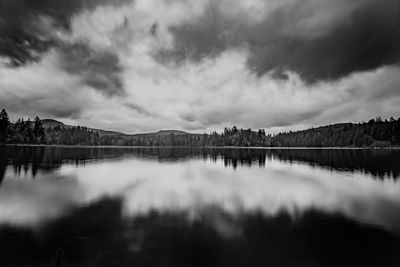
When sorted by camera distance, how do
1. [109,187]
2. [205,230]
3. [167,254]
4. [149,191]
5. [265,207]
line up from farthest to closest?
[109,187] < [149,191] < [265,207] < [205,230] < [167,254]

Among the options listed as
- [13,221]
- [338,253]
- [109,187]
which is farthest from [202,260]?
[109,187]

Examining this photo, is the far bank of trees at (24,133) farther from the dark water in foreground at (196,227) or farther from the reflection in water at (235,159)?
the dark water in foreground at (196,227)

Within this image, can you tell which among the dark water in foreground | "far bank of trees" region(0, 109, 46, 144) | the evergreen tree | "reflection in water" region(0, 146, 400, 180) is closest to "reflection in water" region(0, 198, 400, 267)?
the dark water in foreground

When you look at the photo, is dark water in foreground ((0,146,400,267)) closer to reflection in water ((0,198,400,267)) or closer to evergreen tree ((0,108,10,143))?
reflection in water ((0,198,400,267))

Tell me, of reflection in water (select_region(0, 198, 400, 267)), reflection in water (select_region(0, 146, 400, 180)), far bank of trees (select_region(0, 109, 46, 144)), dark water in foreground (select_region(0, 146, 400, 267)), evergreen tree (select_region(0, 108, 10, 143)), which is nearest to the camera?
reflection in water (select_region(0, 198, 400, 267))

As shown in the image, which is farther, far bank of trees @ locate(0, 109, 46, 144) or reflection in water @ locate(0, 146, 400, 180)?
far bank of trees @ locate(0, 109, 46, 144)

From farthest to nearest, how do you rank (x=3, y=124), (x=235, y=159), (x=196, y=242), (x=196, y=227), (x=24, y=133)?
(x=24, y=133) < (x=3, y=124) < (x=235, y=159) < (x=196, y=227) < (x=196, y=242)

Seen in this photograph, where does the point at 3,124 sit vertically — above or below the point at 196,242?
above

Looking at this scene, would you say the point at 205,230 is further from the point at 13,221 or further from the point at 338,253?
the point at 13,221

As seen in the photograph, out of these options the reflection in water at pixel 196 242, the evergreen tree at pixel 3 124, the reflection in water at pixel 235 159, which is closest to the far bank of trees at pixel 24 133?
the evergreen tree at pixel 3 124

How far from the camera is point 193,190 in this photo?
2436 cm

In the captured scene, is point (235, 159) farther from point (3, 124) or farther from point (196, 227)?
point (3, 124)

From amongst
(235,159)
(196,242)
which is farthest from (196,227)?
(235,159)

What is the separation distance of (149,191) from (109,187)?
6012mm
